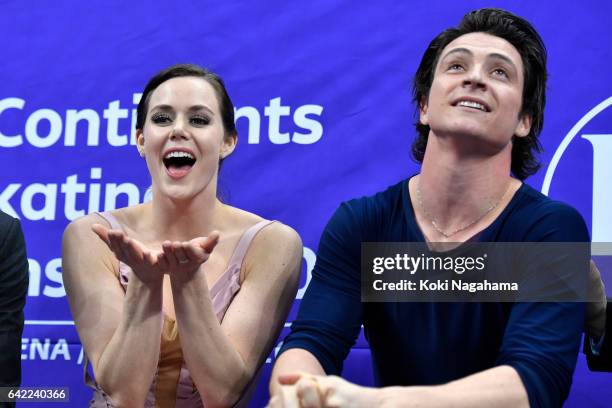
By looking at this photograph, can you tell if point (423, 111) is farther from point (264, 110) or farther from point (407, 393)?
point (407, 393)

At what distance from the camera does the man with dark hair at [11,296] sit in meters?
2.03

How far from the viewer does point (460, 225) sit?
178 centimetres

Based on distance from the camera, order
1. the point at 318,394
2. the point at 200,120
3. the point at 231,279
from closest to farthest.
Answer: the point at 318,394
the point at 231,279
the point at 200,120

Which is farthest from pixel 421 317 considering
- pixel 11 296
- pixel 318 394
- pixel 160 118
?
pixel 11 296

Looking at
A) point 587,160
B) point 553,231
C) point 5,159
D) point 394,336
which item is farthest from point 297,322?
point 5,159

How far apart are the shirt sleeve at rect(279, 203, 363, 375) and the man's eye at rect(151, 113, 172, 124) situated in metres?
0.52

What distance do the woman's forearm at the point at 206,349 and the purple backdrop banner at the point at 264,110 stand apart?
1.38 feet

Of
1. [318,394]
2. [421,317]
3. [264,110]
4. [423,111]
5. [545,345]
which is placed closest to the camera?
[318,394]

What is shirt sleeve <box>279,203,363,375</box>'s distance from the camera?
1700mm

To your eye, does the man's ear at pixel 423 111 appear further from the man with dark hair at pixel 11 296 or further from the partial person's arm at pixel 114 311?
the man with dark hair at pixel 11 296

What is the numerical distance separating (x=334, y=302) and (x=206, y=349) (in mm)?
273

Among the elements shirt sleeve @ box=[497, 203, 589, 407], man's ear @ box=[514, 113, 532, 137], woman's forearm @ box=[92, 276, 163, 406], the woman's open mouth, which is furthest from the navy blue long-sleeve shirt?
the woman's open mouth

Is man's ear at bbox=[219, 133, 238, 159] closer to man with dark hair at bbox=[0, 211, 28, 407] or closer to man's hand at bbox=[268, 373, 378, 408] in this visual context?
man with dark hair at bbox=[0, 211, 28, 407]

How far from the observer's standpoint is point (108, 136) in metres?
2.46
